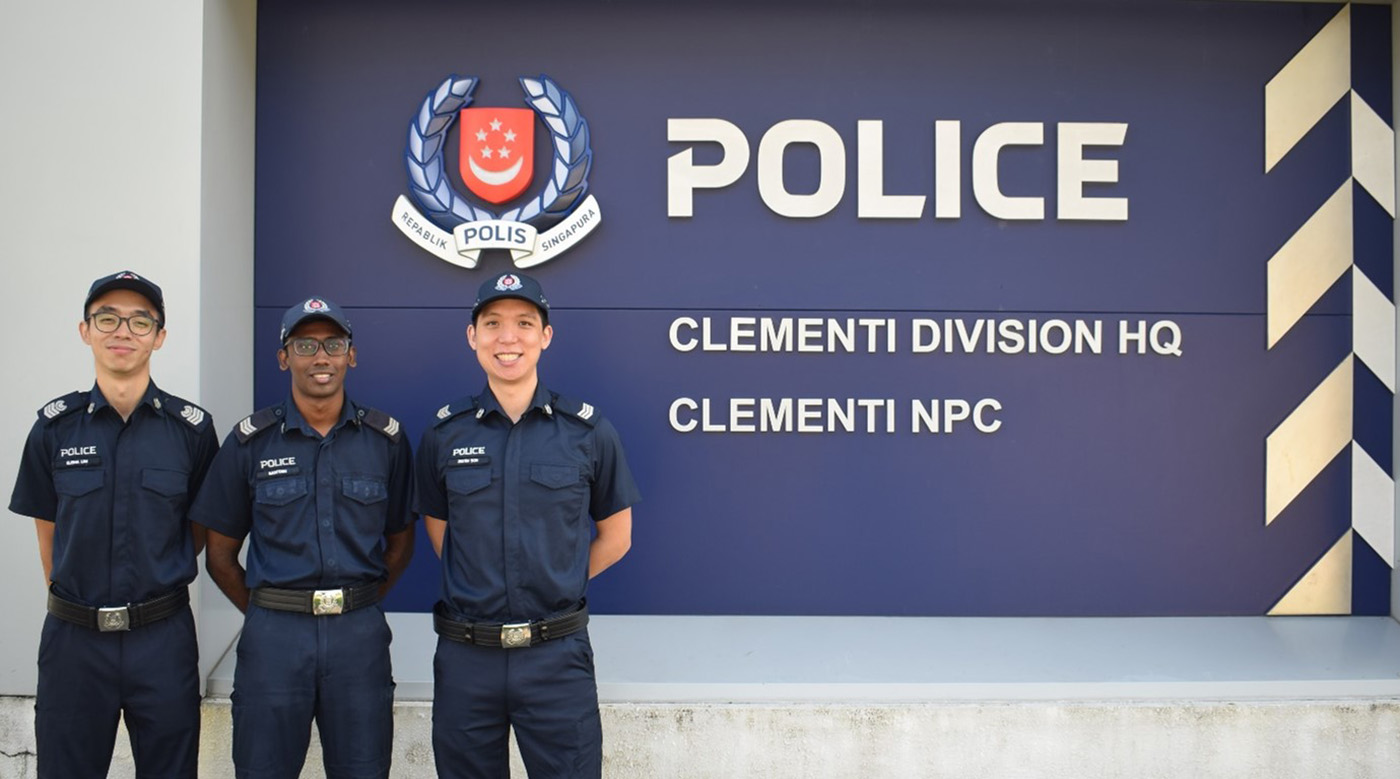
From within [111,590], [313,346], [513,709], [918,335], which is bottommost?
[513,709]

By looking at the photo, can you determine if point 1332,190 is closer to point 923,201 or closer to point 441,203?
point 923,201

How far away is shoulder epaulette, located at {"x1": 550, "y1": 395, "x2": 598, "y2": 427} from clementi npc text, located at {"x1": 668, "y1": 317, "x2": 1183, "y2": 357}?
1100 millimetres

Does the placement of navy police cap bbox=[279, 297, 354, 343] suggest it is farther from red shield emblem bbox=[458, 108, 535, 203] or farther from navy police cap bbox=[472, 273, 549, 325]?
red shield emblem bbox=[458, 108, 535, 203]

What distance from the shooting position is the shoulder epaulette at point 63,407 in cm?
275

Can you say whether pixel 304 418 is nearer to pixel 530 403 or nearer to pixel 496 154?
pixel 530 403

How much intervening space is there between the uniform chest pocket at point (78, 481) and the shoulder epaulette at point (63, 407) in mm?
181

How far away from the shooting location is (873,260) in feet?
12.9

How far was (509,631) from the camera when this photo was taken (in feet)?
8.53

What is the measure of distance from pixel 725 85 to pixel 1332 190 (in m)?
2.57

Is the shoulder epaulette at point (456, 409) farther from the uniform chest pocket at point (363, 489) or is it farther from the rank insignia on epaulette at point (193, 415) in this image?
the rank insignia on epaulette at point (193, 415)

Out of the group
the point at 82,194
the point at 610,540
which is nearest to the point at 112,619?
the point at 610,540

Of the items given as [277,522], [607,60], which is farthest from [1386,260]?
[277,522]

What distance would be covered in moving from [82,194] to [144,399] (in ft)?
3.18

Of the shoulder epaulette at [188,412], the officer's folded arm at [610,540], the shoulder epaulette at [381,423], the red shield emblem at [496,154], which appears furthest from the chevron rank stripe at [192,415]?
the red shield emblem at [496,154]
